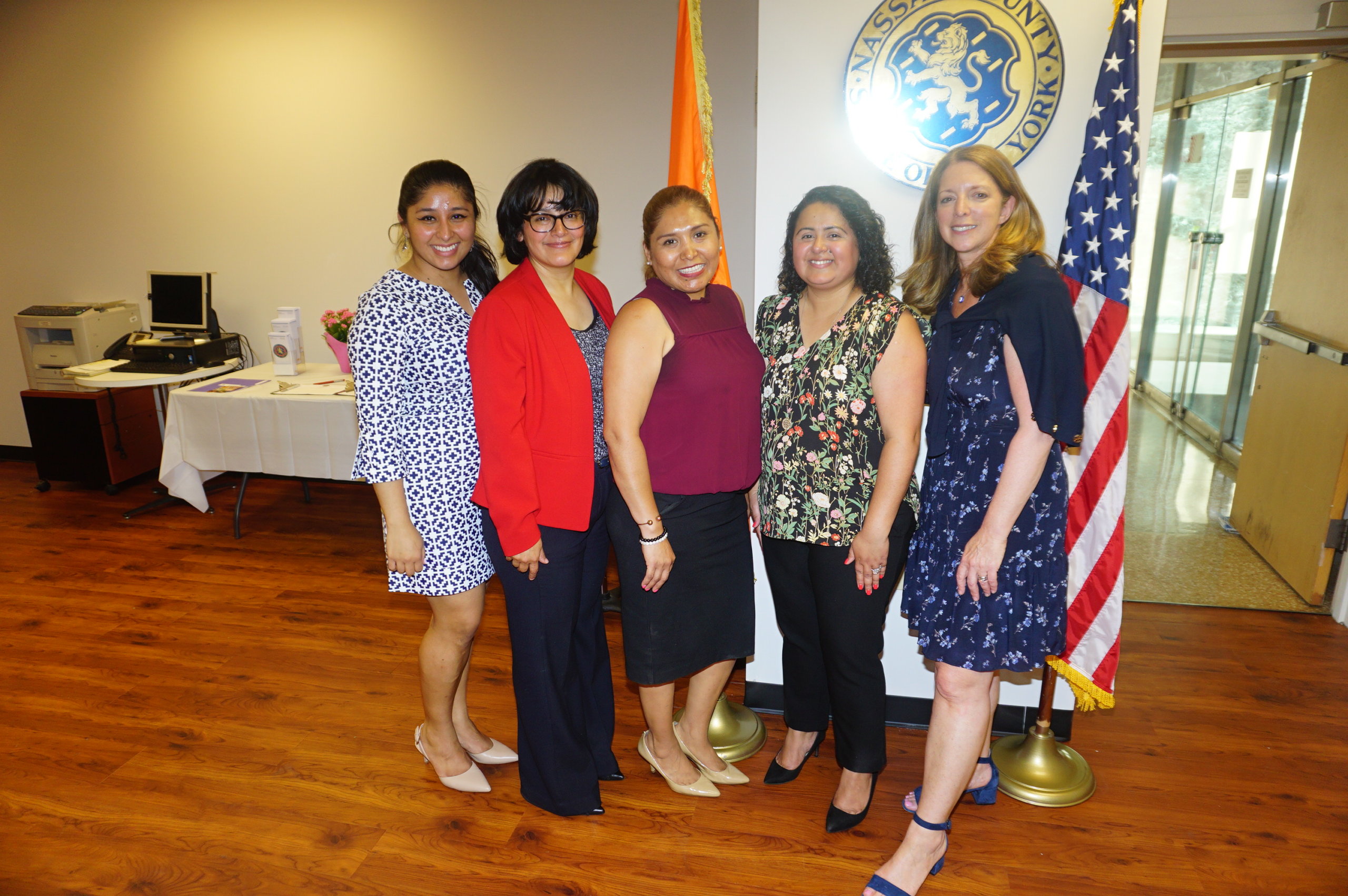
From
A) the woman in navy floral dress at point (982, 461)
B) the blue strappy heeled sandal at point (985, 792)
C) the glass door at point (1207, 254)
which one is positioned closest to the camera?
the woman in navy floral dress at point (982, 461)

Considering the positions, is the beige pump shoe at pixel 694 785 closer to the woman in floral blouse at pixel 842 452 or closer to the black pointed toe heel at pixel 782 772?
the black pointed toe heel at pixel 782 772

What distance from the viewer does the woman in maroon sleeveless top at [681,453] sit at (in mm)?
2002

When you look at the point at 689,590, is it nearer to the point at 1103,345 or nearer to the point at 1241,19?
the point at 1103,345

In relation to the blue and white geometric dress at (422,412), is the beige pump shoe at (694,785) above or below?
below

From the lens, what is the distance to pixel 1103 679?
2383mm

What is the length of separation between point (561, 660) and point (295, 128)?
13.7 feet

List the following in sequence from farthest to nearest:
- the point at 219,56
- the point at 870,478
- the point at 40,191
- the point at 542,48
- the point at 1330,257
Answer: the point at 40,191
the point at 219,56
the point at 542,48
the point at 1330,257
the point at 870,478

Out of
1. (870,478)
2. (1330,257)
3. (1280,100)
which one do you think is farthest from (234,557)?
(1280,100)

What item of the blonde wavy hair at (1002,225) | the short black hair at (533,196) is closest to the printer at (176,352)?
the short black hair at (533,196)

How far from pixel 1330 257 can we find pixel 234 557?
5.29 m

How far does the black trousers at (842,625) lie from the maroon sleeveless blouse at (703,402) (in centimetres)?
27

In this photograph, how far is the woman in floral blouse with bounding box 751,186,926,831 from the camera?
6.49 ft

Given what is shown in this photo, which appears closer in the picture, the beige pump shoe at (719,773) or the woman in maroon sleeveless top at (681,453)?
the woman in maroon sleeveless top at (681,453)

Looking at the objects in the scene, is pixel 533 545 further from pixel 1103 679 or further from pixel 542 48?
pixel 542 48
